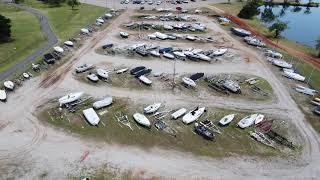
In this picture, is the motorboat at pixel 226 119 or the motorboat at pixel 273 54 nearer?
the motorboat at pixel 226 119

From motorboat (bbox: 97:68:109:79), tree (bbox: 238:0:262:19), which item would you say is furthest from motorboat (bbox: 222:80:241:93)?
tree (bbox: 238:0:262:19)

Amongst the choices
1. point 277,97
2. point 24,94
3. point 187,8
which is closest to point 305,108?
point 277,97

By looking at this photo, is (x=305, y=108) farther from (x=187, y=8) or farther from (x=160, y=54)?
(x=187, y=8)

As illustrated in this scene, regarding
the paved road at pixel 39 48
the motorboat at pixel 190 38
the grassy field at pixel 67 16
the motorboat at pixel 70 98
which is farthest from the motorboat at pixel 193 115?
the grassy field at pixel 67 16

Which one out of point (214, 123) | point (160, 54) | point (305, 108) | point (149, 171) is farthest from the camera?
point (160, 54)

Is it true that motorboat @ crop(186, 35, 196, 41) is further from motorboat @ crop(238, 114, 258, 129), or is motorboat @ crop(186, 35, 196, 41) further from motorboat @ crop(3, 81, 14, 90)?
motorboat @ crop(3, 81, 14, 90)

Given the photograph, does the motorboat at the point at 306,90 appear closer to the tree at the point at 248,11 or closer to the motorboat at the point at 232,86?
the motorboat at the point at 232,86
